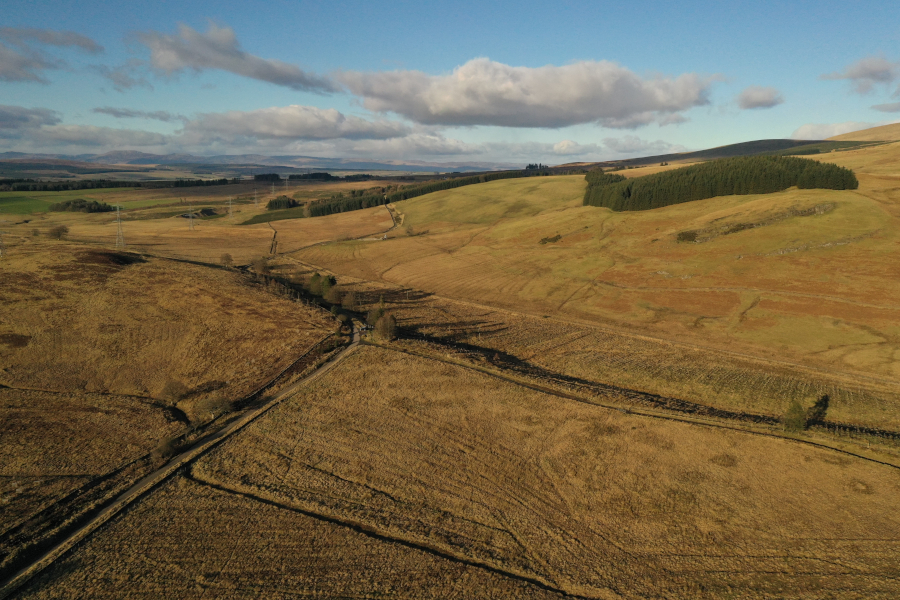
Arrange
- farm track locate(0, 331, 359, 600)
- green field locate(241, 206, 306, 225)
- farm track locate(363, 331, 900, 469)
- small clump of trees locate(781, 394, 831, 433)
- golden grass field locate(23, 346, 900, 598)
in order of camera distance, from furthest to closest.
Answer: green field locate(241, 206, 306, 225) < farm track locate(363, 331, 900, 469) < small clump of trees locate(781, 394, 831, 433) < farm track locate(0, 331, 359, 600) < golden grass field locate(23, 346, 900, 598)

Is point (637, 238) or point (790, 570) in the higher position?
point (637, 238)

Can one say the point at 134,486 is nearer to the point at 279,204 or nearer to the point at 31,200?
the point at 279,204

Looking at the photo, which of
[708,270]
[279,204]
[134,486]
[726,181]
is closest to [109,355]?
[134,486]

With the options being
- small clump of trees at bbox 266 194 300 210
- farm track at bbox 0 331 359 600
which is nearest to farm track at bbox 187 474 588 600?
farm track at bbox 0 331 359 600

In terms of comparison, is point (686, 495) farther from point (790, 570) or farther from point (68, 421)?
point (68, 421)

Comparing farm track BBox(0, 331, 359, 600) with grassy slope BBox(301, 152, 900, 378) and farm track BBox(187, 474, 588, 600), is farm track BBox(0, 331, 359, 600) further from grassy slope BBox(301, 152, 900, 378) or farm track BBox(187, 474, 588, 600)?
grassy slope BBox(301, 152, 900, 378)

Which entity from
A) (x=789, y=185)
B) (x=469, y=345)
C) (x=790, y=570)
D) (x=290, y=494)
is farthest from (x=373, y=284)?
(x=789, y=185)
